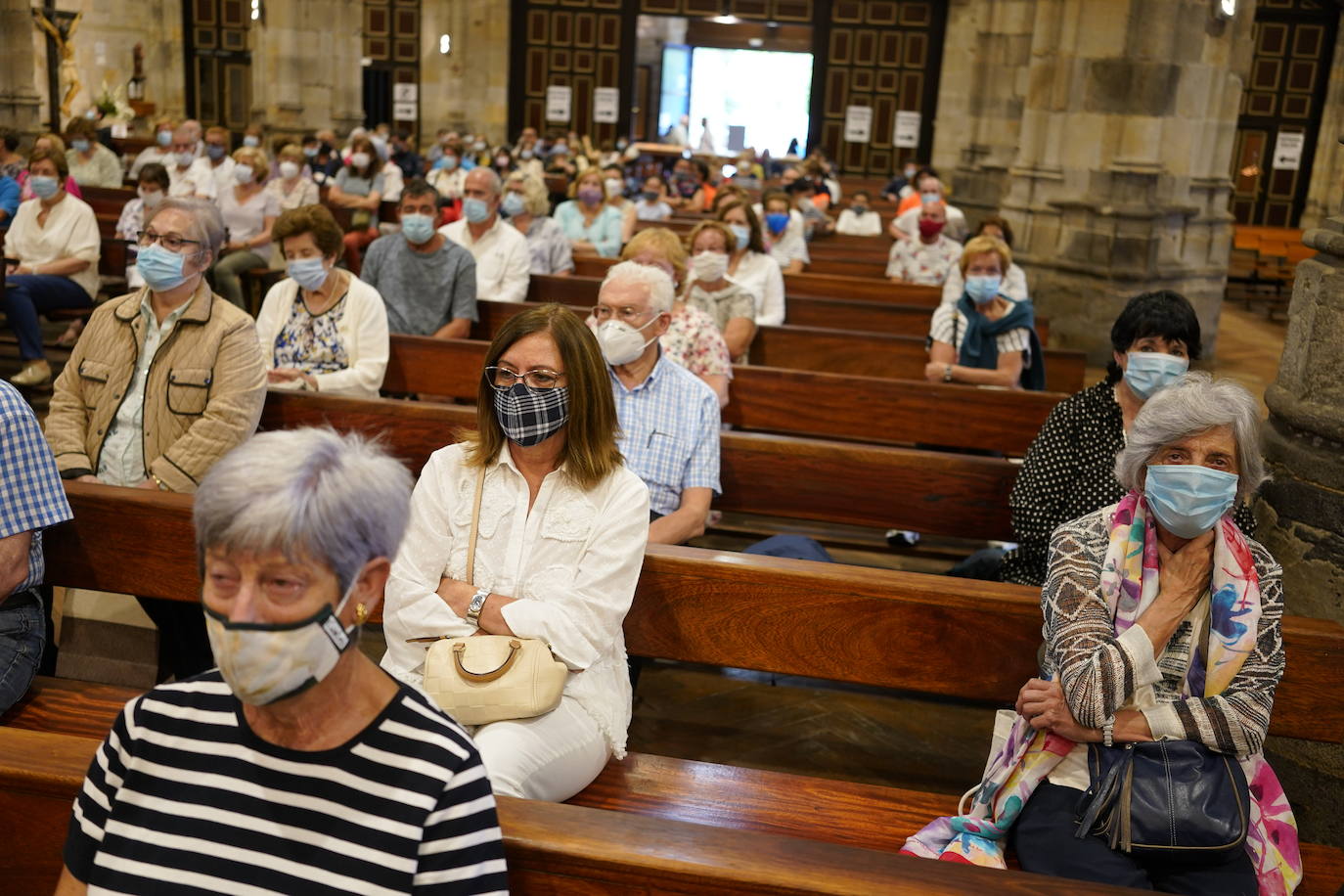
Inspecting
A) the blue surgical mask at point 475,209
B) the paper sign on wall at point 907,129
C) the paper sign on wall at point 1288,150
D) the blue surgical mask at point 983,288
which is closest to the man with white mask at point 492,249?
the blue surgical mask at point 475,209

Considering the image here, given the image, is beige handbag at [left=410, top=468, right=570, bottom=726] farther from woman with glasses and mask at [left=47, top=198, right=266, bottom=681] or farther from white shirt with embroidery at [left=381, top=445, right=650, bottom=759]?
woman with glasses and mask at [left=47, top=198, right=266, bottom=681]

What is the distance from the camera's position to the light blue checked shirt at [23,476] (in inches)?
104

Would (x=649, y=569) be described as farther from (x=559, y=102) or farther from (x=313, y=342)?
(x=559, y=102)

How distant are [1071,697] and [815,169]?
1617cm

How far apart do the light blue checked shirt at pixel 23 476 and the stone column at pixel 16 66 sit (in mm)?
11190

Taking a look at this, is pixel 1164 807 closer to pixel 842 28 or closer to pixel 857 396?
pixel 857 396

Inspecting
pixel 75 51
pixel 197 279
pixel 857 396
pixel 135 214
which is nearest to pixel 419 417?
pixel 197 279

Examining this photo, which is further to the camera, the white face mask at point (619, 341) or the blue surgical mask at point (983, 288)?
the blue surgical mask at point (983, 288)

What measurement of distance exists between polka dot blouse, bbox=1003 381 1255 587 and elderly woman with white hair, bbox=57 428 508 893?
7.13 ft

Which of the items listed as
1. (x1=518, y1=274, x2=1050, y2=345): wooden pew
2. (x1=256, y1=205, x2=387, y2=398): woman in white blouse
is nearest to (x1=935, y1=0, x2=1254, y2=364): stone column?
(x1=518, y1=274, x2=1050, y2=345): wooden pew

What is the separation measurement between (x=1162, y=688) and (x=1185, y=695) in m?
0.04

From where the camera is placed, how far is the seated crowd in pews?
1.65 meters

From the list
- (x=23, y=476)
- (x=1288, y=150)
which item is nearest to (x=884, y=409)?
(x=23, y=476)

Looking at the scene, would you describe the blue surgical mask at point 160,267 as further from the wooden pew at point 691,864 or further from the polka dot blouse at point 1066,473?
the polka dot blouse at point 1066,473
